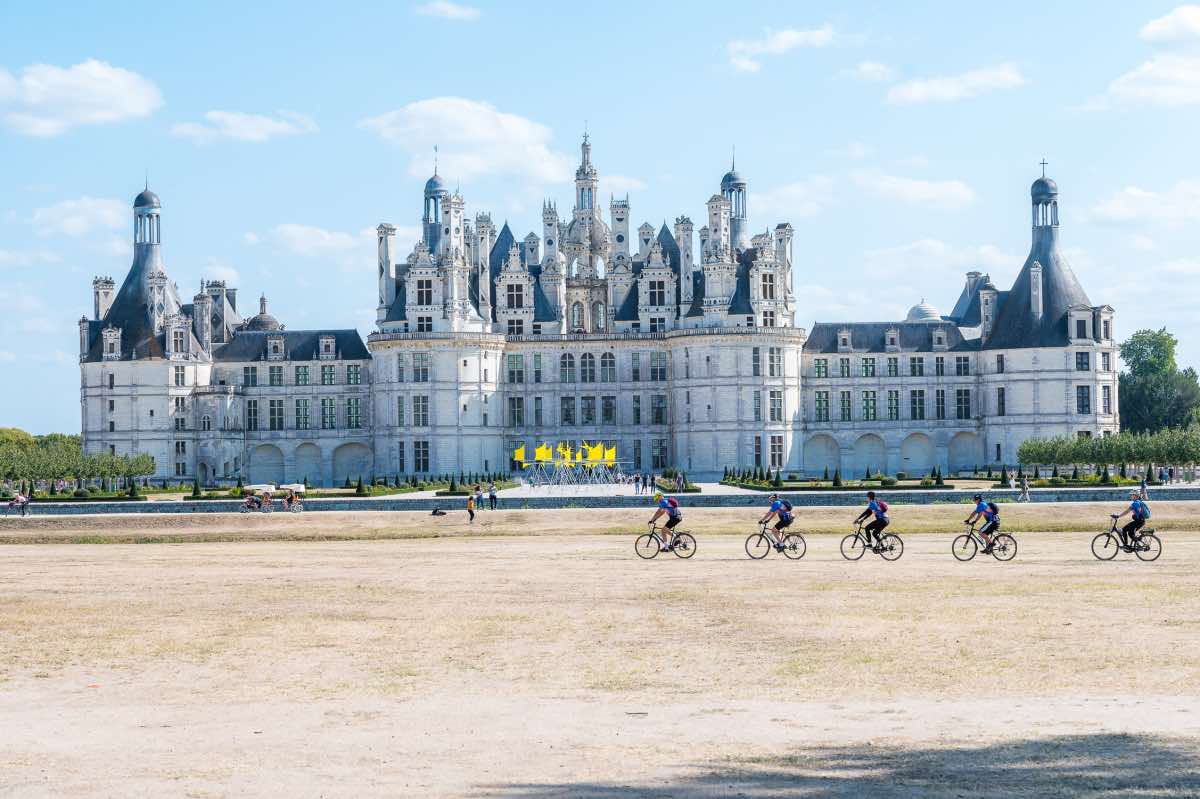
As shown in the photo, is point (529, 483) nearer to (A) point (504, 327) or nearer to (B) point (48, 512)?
(A) point (504, 327)

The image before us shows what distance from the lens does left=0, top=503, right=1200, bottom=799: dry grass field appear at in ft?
53.0

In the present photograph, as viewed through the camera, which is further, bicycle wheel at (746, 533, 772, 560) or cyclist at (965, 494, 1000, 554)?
bicycle wheel at (746, 533, 772, 560)

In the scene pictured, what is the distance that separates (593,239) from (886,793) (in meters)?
94.6

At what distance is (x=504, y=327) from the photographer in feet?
340

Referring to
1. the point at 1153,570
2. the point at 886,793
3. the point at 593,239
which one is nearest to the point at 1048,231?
the point at 593,239

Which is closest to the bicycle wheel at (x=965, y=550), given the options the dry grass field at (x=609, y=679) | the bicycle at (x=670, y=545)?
the dry grass field at (x=609, y=679)

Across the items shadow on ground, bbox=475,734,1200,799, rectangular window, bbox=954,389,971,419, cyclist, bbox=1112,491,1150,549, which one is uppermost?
rectangular window, bbox=954,389,971,419

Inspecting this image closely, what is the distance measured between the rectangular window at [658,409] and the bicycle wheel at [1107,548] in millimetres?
62234

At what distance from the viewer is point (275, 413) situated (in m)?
105

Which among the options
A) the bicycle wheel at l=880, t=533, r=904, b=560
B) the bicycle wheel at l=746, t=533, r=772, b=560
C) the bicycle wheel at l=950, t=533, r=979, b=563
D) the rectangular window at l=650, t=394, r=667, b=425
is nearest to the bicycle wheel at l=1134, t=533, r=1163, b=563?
the bicycle wheel at l=950, t=533, r=979, b=563

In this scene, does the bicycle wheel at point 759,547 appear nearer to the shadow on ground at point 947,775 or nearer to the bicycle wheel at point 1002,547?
the bicycle wheel at point 1002,547

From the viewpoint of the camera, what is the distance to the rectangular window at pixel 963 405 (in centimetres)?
10275

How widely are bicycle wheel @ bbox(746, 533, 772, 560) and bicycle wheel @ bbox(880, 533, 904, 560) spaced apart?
292 centimetres

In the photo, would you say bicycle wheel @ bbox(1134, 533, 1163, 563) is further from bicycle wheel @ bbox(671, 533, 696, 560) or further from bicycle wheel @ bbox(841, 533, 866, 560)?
bicycle wheel @ bbox(671, 533, 696, 560)
